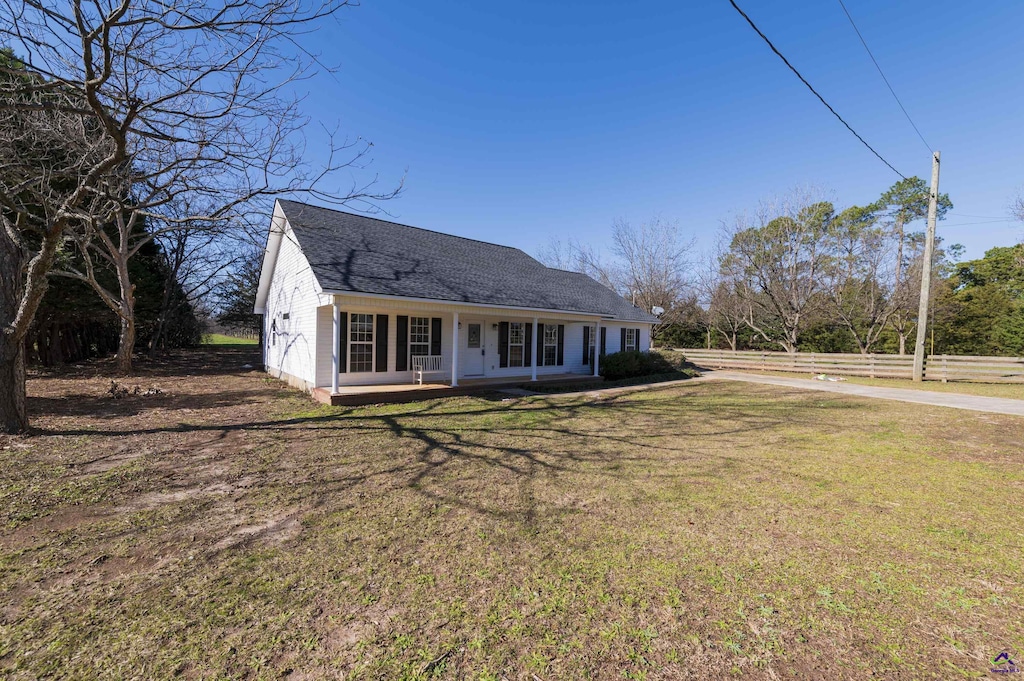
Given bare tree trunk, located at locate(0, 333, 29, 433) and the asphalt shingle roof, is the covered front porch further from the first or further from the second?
bare tree trunk, located at locate(0, 333, 29, 433)

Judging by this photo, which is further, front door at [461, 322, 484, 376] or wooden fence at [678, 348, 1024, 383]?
wooden fence at [678, 348, 1024, 383]

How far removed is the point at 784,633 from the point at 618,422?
20.8ft

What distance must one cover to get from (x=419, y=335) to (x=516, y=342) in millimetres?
4013

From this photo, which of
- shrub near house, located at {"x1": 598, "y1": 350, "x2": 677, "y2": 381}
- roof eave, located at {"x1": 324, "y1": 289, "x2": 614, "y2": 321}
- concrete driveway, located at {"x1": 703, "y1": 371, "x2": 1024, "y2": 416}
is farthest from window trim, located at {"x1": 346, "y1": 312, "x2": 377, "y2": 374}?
concrete driveway, located at {"x1": 703, "y1": 371, "x2": 1024, "y2": 416}

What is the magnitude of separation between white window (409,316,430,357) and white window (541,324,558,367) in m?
5.02

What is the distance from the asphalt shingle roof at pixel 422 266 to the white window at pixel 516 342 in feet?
4.05

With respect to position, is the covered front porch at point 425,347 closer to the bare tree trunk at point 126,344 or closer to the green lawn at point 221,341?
the bare tree trunk at point 126,344

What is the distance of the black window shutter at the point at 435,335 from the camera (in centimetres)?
1324

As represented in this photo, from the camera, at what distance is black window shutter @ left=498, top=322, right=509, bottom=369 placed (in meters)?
15.0

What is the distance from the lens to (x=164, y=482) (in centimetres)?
498

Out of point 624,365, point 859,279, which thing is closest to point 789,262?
point 859,279

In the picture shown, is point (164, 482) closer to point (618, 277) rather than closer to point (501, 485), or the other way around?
point (501, 485)

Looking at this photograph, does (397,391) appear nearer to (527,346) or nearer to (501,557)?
(527,346)

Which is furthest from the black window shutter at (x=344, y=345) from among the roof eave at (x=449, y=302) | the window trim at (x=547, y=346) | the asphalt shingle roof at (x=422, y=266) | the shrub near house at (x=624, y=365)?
the shrub near house at (x=624, y=365)
